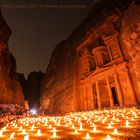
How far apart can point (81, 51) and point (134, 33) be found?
449 inches

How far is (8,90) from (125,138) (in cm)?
2260

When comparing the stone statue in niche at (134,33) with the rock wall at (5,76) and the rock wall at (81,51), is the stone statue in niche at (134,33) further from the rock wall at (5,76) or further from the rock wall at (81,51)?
the rock wall at (5,76)

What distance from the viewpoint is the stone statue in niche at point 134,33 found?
13.6 m

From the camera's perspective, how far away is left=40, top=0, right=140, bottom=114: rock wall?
19344mm

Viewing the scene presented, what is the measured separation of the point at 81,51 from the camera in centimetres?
2441

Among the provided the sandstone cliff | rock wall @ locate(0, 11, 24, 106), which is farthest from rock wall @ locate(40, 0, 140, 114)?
the sandstone cliff

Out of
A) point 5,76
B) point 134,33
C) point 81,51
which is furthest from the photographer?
point 81,51

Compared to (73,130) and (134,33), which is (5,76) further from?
(73,130)

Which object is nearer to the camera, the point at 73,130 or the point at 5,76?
the point at 73,130

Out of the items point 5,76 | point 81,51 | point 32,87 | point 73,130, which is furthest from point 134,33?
point 32,87

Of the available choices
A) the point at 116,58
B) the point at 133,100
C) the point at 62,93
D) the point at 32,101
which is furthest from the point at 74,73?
the point at 32,101

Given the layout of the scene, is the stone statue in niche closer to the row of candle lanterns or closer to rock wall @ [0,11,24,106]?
the row of candle lanterns

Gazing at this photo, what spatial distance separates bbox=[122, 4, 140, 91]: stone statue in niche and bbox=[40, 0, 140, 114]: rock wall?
1.19 feet

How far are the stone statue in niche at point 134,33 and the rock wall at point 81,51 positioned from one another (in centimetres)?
36
